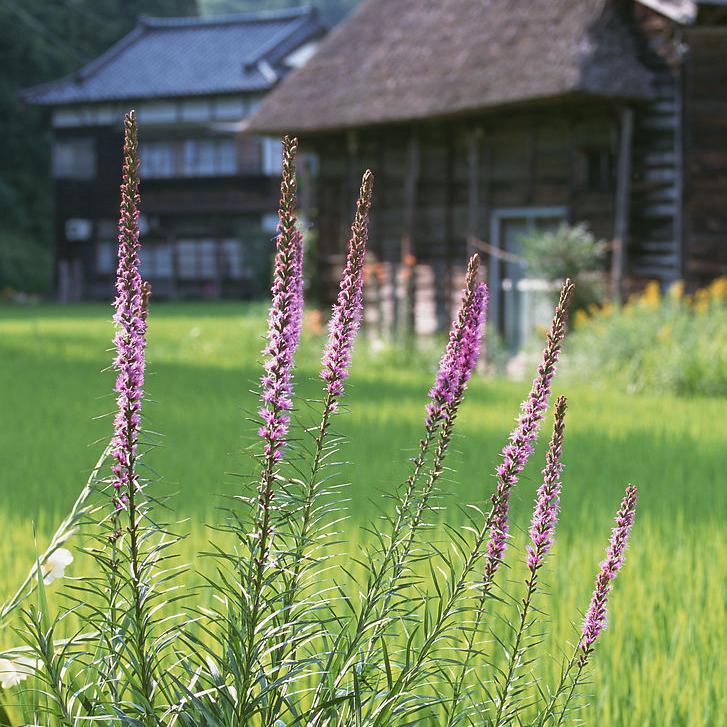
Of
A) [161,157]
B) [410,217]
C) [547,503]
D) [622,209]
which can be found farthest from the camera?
[161,157]

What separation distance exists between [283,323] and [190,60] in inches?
1523

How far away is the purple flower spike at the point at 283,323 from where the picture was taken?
1588 mm

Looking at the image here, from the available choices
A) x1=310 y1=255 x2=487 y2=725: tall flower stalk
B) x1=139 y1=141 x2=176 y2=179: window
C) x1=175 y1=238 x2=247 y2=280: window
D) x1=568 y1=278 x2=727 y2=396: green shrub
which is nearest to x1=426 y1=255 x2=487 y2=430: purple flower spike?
x1=310 y1=255 x2=487 y2=725: tall flower stalk

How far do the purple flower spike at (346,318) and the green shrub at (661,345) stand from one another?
398 inches

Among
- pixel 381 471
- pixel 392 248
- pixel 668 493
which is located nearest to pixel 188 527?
pixel 381 471

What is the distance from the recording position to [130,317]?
1624 millimetres

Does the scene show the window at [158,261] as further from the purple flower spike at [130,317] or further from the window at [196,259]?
the purple flower spike at [130,317]

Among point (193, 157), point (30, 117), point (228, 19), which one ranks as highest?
point (228, 19)

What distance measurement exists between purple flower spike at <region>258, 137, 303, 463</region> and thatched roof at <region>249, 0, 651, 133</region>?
11807 millimetres

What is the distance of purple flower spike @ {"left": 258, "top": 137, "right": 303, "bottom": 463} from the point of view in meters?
1.59

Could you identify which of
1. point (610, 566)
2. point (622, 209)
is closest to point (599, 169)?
point (622, 209)

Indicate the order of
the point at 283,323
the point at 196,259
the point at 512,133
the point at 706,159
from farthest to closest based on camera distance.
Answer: the point at 196,259
the point at 512,133
the point at 706,159
the point at 283,323

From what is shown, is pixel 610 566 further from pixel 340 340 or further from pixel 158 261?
pixel 158 261

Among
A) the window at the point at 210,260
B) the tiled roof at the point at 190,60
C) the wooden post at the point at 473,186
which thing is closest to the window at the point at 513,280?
the wooden post at the point at 473,186
